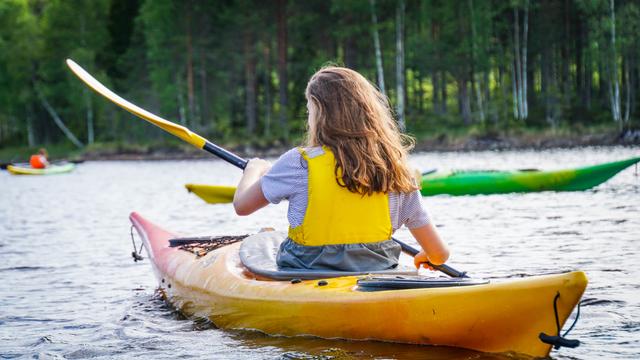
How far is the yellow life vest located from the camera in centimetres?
383

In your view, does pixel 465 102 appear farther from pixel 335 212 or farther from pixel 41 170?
pixel 335 212

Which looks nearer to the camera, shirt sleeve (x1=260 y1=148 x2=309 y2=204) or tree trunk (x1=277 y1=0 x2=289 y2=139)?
shirt sleeve (x1=260 y1=148 x2=309 y2=204)

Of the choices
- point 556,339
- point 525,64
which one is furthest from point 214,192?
point 525,64

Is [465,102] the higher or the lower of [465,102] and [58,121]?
the lower

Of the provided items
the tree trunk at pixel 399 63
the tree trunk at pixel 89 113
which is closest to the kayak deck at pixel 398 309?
the tree trunk at pixel 399 63

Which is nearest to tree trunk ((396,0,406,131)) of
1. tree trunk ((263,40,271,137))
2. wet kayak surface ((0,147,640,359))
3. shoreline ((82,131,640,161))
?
shoreline ((82,131,640,161))

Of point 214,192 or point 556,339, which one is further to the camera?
point 214,192

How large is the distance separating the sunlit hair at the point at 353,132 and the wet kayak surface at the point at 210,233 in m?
0.70

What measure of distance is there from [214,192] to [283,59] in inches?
804

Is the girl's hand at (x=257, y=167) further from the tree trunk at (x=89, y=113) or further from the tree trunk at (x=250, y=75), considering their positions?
the tree trunk at (x=89, y=113)

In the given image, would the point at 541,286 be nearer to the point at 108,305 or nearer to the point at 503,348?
the point at 503,348

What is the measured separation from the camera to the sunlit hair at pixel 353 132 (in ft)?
12.4

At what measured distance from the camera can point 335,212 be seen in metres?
3.87

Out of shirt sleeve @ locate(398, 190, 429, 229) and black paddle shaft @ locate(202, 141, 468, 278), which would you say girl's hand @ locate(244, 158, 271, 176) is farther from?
shirt sleeve @ locate(398, 190, 429, 229)
